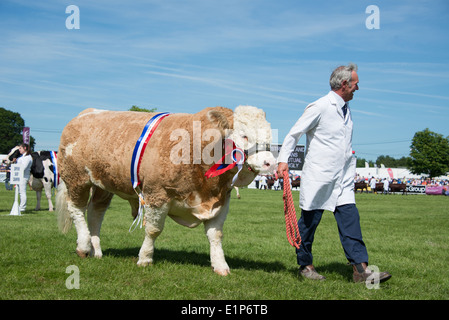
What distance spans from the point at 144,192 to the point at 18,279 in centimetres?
175

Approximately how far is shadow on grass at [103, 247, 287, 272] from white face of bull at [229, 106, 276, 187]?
63.2 inches

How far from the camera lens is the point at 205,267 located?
5914 mm

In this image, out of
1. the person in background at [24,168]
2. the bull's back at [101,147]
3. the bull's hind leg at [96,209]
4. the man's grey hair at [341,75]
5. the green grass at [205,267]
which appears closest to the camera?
the green grass at [205,267]

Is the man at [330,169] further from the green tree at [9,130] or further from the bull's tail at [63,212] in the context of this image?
the green tree at [9,130]

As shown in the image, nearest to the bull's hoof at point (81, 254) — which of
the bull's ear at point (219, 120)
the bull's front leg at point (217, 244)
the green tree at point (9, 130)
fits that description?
the bull's front leg at point (217, 244)

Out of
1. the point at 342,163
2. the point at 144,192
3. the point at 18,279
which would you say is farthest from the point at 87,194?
the point at 342,163

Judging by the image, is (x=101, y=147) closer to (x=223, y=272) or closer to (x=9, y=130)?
(x=223, y=272)

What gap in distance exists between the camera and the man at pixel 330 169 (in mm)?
5227

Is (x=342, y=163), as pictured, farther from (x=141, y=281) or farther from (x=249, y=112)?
(x=141, y=281)

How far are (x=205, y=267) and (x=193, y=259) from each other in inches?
30.0

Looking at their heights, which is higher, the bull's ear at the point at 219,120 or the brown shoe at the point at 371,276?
the bull's ear at the point at 219,120

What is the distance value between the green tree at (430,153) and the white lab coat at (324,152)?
72469mm
